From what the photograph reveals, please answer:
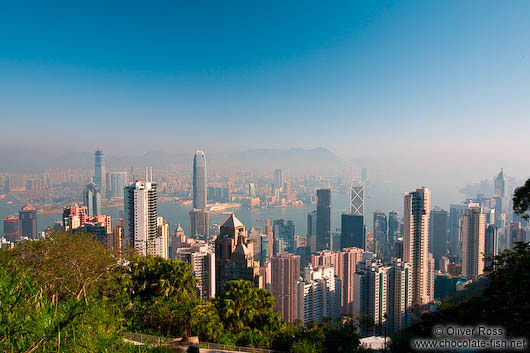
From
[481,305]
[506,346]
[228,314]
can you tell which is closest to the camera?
[506,346]

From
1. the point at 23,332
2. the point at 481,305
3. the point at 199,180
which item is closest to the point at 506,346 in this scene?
the point at 481,305

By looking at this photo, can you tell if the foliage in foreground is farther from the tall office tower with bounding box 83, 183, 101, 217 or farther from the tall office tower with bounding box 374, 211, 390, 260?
the tall office tower with bounding box 374, 211, 390, 260

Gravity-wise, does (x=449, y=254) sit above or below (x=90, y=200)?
below

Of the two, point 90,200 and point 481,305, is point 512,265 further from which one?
point 90,200

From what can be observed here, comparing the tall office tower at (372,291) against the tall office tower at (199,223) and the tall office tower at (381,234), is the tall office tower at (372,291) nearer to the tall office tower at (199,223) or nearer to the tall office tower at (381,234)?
the tall office tower at (381,234)

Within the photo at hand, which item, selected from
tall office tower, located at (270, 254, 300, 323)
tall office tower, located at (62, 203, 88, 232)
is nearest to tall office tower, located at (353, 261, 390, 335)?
tall office tower, located at (270, 254, 300, 323)

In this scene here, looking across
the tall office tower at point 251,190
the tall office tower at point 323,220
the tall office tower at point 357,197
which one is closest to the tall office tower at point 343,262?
the tall office tower at point 323,220
